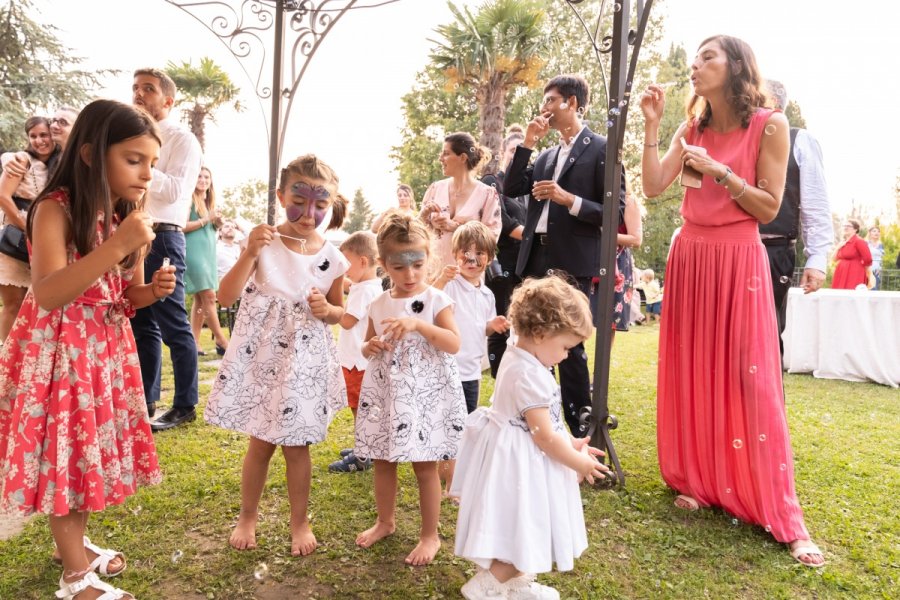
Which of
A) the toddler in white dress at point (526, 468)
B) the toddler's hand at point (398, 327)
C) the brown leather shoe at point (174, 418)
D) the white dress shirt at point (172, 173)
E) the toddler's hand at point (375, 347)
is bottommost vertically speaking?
the brown leather shoe at point (174, 418)

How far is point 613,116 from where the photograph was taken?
9.37 ft

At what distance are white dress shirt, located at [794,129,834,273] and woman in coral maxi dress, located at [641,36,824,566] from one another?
34 centimetres

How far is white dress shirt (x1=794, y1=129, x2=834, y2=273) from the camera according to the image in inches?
110

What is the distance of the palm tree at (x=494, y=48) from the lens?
1355 centimetres

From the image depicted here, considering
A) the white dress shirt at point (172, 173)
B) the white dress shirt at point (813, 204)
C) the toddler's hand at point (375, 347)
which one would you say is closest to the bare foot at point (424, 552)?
the toddler's hand at point (375, 347)

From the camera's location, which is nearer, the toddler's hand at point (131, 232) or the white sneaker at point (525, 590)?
the toddler's hand at point (131, 232)

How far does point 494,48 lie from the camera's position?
13758mm

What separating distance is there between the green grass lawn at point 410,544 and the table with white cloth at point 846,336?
11.1 feet

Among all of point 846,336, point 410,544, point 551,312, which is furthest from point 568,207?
point 846,336

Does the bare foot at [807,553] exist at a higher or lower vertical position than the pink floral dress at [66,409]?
lower

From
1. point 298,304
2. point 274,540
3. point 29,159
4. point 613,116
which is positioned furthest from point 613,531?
point 29,159

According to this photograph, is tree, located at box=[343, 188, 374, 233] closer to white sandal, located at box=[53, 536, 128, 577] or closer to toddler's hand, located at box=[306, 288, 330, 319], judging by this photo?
toddler's hand, located at box=[306, 288, 330, 319]

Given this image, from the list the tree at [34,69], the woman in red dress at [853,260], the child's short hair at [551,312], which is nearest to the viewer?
the child's short hair at [551,312]

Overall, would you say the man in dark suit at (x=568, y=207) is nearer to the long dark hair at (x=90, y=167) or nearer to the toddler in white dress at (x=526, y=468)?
the toddler in white dress at (x=526, y=468)
